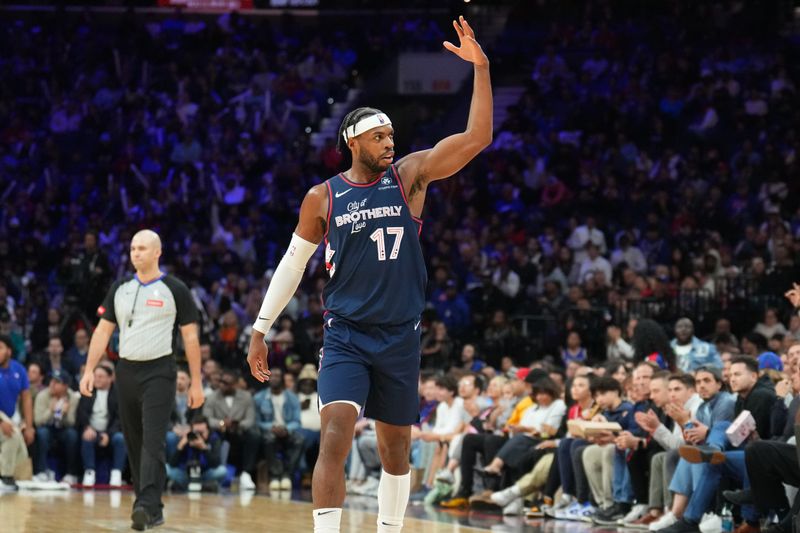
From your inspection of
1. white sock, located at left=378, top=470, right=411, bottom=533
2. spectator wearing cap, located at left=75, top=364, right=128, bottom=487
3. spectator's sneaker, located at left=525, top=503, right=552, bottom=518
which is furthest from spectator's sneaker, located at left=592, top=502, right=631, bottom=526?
spectator wearing cap, located at left=75, top=364, right=128, bottom=487

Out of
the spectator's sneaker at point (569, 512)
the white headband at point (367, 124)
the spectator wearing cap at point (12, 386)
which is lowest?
the spectator's sneaker at point (569, 512)

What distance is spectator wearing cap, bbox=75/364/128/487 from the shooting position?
15.0 metres

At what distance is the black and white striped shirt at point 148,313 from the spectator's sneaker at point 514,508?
3.75m

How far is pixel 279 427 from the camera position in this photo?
15.7 m

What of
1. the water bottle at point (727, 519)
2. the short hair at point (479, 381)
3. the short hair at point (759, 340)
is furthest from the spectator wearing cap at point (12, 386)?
the short hair at point (759, 340)

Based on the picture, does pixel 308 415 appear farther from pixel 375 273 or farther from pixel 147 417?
pixel 375 273

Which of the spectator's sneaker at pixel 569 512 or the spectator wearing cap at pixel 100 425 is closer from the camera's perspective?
the spectator's sneaker at pixel 569 512

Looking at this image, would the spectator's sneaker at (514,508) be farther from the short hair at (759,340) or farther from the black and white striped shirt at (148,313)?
the black and white striped shirt at (148,313)

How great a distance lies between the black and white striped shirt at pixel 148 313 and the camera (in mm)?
9953

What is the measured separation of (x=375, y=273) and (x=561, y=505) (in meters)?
6.07

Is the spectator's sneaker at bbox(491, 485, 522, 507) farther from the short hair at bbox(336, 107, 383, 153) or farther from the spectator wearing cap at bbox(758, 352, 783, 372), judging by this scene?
the short hair at bbox(336, 107, 383, 153)

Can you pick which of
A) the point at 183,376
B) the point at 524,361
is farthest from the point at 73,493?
the point at 524,361

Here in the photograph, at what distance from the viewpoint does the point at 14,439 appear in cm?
1412

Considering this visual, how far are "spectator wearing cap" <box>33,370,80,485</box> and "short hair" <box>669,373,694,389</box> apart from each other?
7426 millimetres
